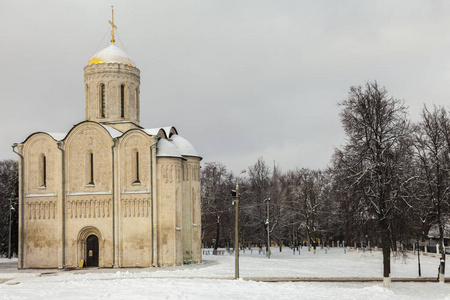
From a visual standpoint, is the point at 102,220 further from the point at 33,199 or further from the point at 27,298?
the point at 27,298

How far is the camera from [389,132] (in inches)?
925

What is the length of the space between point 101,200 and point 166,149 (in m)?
5.40

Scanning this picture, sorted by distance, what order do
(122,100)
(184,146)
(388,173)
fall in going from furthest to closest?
(122,100), (184,146), (388,173)

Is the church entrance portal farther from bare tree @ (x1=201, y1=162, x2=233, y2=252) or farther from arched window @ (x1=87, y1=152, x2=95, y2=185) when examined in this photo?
bare tree @ (x1=201, y1=162, x2=233, y2=252)

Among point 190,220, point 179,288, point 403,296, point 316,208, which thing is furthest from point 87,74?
point 316,208

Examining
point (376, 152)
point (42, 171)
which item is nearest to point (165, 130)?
point (42, 171)

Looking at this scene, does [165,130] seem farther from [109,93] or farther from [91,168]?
[91,168]

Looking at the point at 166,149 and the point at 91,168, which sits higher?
the point at 166,149

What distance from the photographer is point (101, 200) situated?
33312 millimetres

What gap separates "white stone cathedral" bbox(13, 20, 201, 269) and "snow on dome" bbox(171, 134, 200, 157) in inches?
75.0

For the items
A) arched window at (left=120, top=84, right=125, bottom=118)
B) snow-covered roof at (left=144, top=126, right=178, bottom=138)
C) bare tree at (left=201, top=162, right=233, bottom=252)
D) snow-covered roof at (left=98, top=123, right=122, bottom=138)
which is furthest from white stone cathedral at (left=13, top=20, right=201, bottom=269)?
bare tree at (left=201, top=162, right=233, bottom=252)

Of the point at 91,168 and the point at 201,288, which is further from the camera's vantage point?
the point at 91,168

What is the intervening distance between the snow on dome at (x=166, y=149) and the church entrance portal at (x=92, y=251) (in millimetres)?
7032

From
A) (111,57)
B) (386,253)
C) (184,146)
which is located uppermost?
(111,57)
